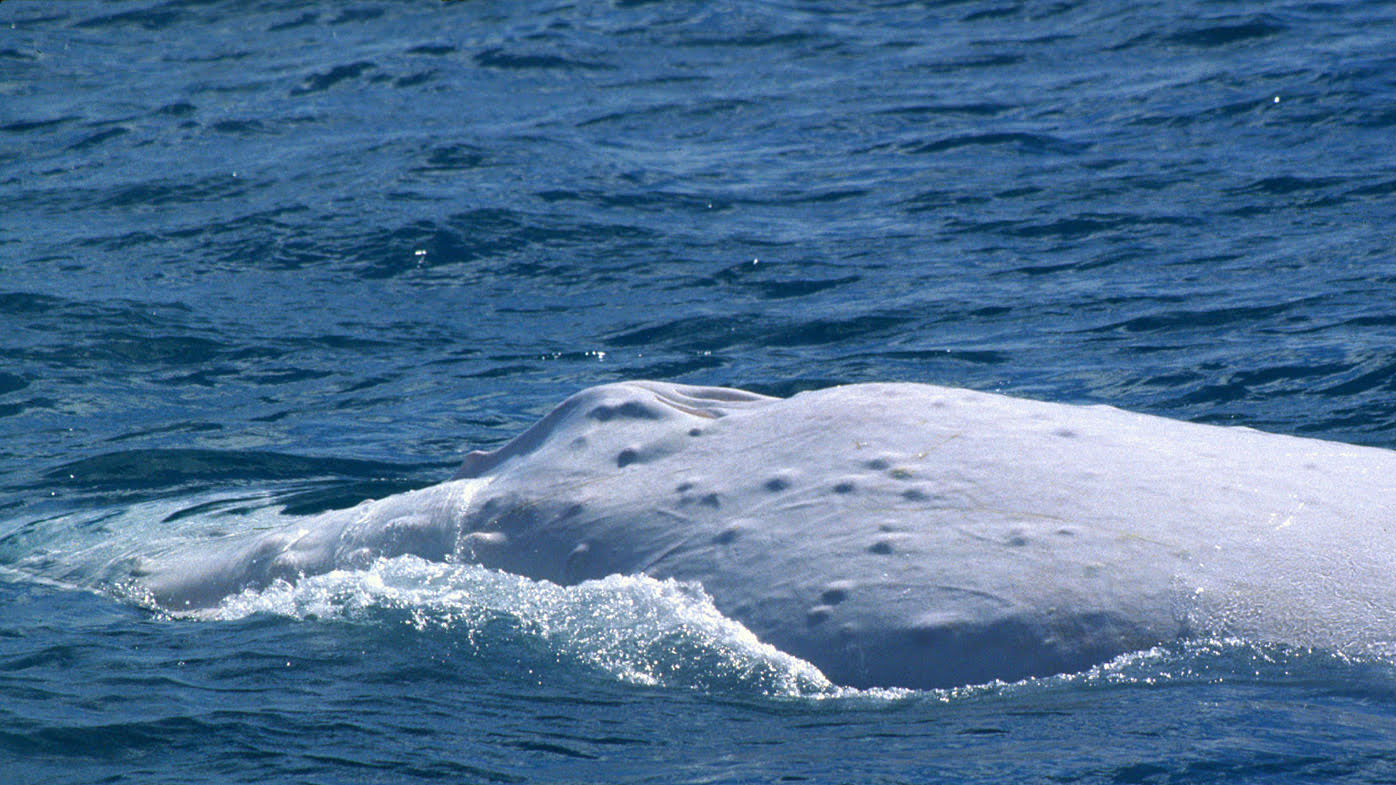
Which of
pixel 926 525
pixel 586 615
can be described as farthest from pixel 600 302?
pixel 926 525

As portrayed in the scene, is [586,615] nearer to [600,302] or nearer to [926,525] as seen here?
[926,525]

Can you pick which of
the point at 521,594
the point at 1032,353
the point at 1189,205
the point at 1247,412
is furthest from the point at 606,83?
the point at 521,594

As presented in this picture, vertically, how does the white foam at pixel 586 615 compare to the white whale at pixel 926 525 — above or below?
below

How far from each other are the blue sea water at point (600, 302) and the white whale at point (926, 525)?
4.4 inches

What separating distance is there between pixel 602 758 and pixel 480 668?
847 millimetres

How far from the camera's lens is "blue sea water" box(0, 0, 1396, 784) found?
13.5ft

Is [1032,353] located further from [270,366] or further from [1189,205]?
[270,366]

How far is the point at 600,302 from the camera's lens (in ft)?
35.6

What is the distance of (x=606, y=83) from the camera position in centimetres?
1708

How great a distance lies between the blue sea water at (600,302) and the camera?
4129mm

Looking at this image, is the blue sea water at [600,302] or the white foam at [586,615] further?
the white foam at [586,615]

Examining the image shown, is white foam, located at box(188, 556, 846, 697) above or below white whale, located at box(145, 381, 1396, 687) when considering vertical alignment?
below

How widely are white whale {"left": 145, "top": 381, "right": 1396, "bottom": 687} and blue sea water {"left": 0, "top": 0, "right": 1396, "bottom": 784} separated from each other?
0.11 meters

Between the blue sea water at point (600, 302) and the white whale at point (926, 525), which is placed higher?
the white whale at point (926, 525)
